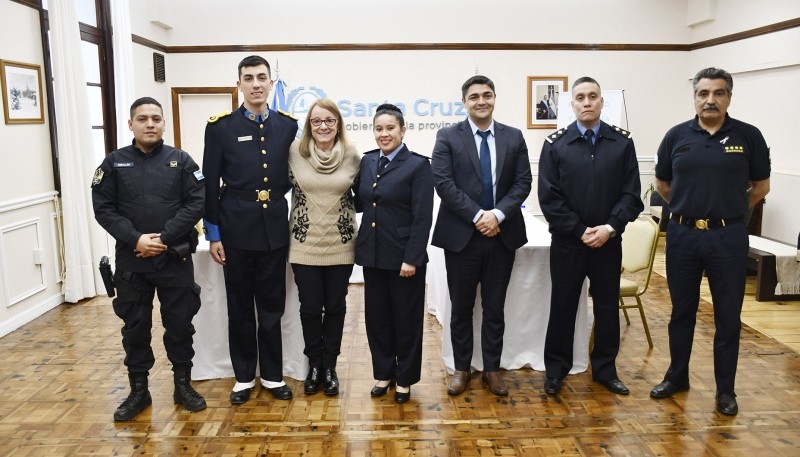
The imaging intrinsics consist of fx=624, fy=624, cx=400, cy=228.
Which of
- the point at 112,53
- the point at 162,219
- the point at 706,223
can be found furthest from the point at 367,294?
the point at 112,53

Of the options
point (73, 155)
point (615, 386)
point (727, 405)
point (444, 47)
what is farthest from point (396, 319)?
point (444, 47)

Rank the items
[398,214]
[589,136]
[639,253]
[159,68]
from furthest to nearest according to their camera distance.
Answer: [159,68] → [639,253] → [589,136] → [398,214]

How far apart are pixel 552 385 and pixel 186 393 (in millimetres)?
1998

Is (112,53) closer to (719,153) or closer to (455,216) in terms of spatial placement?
(455,216)

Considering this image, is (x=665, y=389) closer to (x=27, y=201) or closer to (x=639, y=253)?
(x=639, y=253)

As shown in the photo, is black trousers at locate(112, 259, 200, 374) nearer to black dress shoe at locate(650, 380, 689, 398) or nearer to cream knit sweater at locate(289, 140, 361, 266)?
cream knit sweater at locate(289, 140, 361, 266)

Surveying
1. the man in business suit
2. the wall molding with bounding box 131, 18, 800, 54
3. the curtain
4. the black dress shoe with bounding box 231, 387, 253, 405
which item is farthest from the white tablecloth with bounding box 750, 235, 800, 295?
the curtain

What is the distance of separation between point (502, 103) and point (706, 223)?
5564 mm

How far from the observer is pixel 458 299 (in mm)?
3430

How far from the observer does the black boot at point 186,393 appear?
3311mm

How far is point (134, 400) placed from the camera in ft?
10.7

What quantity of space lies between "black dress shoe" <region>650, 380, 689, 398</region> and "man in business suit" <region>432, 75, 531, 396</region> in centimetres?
84

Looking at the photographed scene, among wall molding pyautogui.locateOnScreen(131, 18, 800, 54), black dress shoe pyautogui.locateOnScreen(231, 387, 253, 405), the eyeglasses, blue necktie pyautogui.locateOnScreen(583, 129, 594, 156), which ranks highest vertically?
wall molding pyautogui.locateOnScreen(131, 18, 800, 54)

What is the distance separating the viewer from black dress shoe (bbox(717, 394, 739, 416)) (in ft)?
10.5
